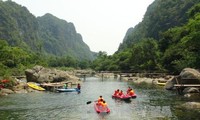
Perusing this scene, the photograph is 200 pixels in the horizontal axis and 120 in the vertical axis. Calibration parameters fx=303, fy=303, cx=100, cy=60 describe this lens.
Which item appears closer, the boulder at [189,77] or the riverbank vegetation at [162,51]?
the boulder at [189,77]

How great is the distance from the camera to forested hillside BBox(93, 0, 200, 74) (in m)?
55.1

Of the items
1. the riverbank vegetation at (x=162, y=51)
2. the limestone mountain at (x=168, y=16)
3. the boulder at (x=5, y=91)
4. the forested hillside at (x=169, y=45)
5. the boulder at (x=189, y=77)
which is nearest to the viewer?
the boulder at (x=189, y=77)

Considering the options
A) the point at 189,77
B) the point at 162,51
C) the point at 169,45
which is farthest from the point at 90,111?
the point at 162,51

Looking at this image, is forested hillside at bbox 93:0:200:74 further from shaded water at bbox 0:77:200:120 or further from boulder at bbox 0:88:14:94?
boulder at bbox 0:88:14:94

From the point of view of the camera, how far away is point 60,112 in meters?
30.2

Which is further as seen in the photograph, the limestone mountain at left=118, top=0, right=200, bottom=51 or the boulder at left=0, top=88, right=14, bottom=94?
the limestone mountain at left=118, top=0, right=200, bottom=51

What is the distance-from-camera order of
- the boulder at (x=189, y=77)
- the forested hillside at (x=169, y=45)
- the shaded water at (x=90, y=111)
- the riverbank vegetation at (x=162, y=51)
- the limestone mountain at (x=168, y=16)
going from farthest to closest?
the limestone mountain at (x=168, y=16) < the riverbank vegetation at (x=162, y=51) < the forested hillside at (x=169, y=45) < the boulder at (x=189, y=77) < the shaded water at (x=90, y=111)

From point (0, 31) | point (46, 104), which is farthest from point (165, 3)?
point (46, 104)

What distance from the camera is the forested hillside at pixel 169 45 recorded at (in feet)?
181

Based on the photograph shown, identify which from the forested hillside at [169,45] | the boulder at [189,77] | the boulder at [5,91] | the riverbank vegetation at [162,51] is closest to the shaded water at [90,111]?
the boulder at [5,91]

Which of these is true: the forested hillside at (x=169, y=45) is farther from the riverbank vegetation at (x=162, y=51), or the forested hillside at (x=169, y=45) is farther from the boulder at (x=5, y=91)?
the boulder at (x=5, y=91)

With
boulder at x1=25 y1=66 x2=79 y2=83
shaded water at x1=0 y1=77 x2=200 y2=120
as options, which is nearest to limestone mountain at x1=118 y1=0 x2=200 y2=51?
boulder at x1=25 y1=66 x2=79 y2=83

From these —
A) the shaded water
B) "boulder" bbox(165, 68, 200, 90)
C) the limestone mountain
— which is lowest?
the shaded water

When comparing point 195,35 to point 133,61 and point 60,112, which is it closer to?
point 60,112
